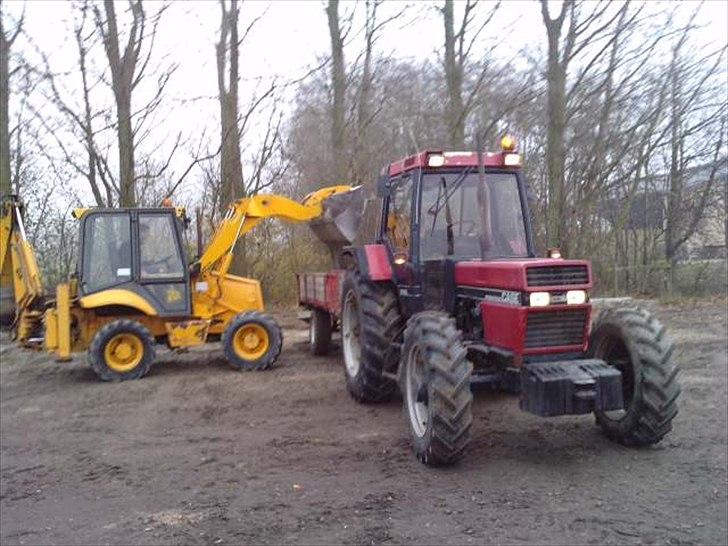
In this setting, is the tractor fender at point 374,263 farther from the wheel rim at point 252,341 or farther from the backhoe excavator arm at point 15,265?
the backhoe excavator arm at point 15,265

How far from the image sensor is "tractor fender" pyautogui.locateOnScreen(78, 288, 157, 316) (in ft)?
32.0

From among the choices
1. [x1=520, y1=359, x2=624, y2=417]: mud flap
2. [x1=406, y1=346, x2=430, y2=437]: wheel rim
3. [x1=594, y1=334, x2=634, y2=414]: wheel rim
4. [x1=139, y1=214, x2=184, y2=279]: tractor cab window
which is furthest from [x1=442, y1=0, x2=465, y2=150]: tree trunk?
[x1=520, y1=359, x2=624, y2=417]: mud flap

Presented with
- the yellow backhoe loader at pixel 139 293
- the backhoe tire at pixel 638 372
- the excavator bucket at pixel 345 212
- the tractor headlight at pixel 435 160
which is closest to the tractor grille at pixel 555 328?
the backhoe tire at pixel 638 372

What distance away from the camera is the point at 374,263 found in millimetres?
Result: 7715

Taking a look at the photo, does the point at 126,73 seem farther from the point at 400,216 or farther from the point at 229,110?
the point at 400,216

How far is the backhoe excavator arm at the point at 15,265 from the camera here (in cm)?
1033

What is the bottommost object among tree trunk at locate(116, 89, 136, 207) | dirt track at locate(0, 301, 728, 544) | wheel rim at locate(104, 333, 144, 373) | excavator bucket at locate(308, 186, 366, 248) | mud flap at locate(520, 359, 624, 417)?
dirt track at locate(0, 301, 728, 544)

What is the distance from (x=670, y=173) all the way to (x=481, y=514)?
21.1 m

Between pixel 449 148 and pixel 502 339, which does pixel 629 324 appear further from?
pixel 449 148

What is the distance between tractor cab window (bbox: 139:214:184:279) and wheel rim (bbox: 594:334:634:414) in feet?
19.8

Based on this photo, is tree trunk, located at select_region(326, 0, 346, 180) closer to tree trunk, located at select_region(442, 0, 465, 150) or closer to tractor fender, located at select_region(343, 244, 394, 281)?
tree trunk, located at select_region(442, 0, 465, 150)

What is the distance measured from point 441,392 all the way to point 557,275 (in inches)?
48.6

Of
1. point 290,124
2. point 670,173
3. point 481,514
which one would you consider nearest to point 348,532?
point 481,514

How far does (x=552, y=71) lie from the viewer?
55.4 ft
